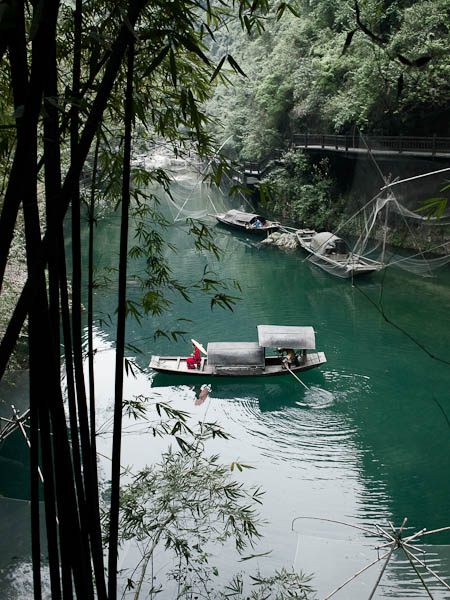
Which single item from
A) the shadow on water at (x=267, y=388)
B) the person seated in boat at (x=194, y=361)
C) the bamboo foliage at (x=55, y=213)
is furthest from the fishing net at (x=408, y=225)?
the bamboo foliage at (x=55, y=213)

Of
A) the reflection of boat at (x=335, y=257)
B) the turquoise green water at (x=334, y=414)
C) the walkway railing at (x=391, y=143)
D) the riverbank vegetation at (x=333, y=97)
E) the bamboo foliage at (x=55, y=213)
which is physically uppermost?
the riverbank vegetation at (x=333, y=97)

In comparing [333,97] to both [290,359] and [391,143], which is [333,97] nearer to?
[391,143]

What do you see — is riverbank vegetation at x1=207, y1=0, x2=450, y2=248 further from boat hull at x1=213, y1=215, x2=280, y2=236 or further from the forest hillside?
boat hull at x1=213, y1=215, x2=280, y2=236

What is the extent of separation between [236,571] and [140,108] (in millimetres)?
2858

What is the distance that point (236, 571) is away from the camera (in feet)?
10.4

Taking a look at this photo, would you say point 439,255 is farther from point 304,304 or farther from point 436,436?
point 436,436

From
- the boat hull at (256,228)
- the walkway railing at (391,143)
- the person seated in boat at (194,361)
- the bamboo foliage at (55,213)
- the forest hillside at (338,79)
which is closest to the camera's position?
the bamboo foliage at (55,213)

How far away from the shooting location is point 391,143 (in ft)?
32.1

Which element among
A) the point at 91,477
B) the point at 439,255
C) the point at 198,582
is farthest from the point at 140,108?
the point at 439,255

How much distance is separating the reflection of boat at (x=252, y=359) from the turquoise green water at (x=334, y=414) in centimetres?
16

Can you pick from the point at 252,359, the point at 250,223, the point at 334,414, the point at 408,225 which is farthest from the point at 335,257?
the point at 334,414

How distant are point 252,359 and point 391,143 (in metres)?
6.02

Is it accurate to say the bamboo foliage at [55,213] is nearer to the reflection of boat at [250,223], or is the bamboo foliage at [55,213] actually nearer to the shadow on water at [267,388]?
the shadow on water at [267,388]

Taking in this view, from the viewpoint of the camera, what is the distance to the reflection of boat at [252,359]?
5.86m
